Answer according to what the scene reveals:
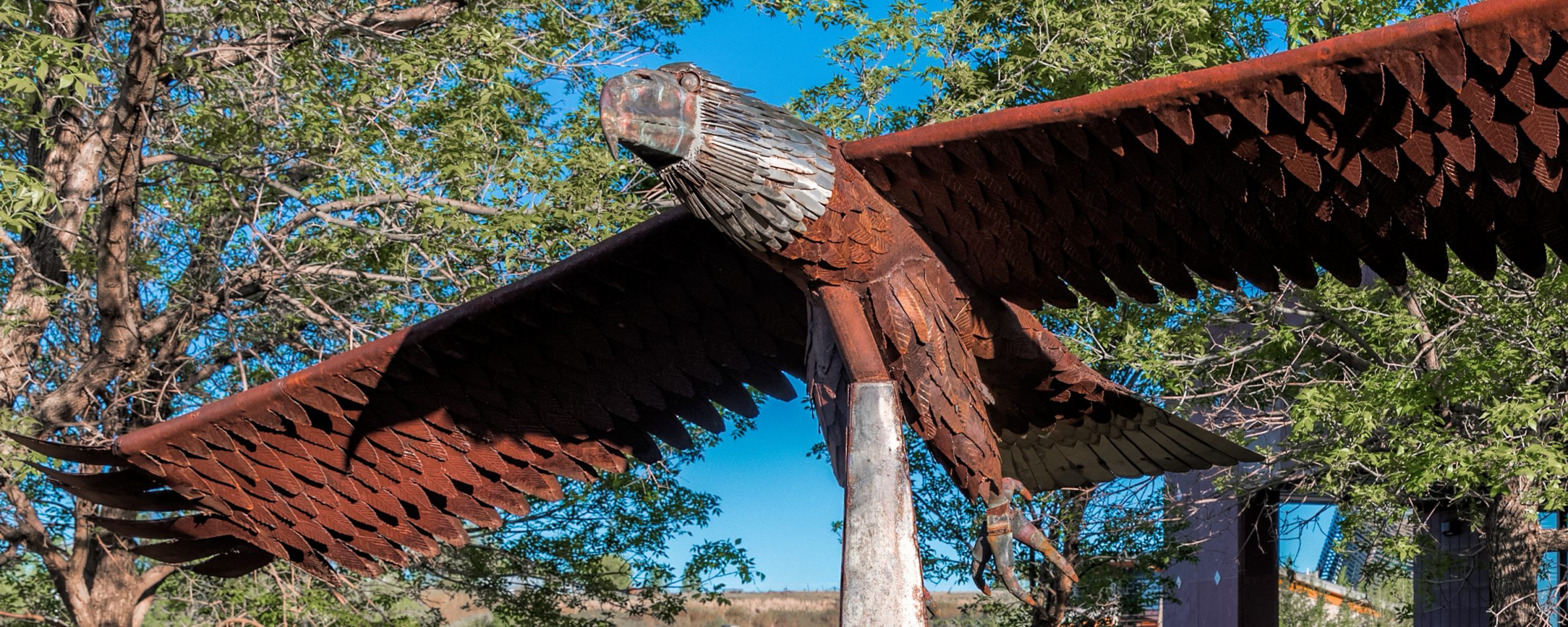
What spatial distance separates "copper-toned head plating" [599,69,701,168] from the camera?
→ 3.25m

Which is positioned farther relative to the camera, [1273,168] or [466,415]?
[466,415]

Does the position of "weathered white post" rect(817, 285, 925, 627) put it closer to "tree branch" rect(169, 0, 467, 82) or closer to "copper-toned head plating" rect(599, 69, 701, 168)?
"copper-toned head plating" rect(599, 69, 701, 168)

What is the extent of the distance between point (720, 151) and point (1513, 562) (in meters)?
6.98

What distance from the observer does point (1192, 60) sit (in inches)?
324

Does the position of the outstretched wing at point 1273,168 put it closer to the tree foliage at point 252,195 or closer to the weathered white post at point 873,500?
the weathered white post at point 873,500

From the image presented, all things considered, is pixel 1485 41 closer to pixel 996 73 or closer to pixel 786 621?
pixel 996 73

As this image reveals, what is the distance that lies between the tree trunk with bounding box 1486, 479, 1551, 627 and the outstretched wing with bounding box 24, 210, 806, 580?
578cm

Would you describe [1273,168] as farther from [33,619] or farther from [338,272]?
[33,619]

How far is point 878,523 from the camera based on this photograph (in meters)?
3.37

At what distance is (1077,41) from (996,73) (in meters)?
1.01

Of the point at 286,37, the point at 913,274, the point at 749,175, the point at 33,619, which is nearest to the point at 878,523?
the point at 913,274

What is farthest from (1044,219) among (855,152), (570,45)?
(570,45)

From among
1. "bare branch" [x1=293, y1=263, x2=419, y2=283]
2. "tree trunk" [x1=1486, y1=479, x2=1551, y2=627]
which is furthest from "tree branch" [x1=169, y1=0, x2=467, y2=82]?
"tree trunk" [x1=1486, y1=479, x2=1551, y2=627]

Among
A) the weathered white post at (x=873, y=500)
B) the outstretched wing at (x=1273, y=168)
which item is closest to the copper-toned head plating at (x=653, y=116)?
the outstretched wing at (x=1273, y=168)
